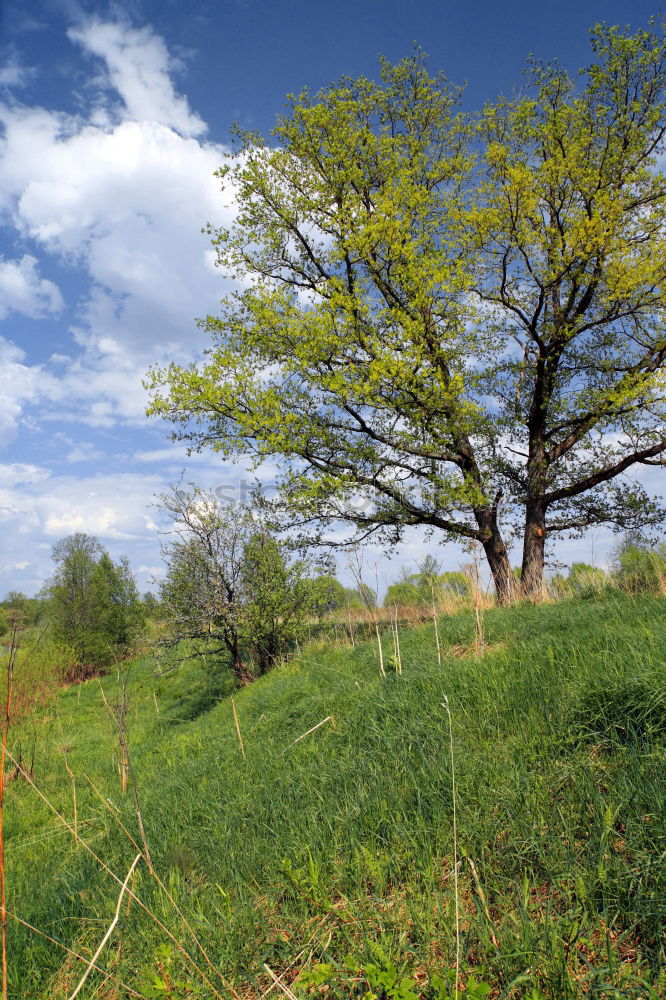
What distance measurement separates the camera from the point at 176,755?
7.70 metres

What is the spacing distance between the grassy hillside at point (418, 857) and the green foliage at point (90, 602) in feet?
89.3

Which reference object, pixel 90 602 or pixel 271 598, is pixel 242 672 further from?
pixel 90 602

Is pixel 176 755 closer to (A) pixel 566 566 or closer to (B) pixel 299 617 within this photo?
(B) pixel 299 617

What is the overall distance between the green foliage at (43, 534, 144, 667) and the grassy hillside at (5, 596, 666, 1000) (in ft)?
89.3

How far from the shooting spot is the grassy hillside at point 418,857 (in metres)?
2.07

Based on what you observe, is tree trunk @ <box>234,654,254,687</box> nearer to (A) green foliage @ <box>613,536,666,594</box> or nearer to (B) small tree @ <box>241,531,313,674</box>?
(B) small tree @ <box>241,531,313,674</box>

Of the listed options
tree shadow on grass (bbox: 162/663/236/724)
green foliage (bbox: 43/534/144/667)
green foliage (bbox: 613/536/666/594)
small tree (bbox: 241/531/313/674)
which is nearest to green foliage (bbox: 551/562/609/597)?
green foliage (bbox: 613/536/666/594)

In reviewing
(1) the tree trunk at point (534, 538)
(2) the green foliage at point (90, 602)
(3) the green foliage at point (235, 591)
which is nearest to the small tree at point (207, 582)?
(3) the green foliage at point (235, 591)

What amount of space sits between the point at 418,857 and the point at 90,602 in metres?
37.4

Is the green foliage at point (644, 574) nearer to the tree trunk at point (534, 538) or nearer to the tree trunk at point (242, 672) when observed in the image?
the tree trunk at point (534, 538)

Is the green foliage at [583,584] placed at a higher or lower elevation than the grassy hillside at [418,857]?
higher

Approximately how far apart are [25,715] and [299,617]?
8.10 meters

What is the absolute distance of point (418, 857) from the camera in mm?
2621

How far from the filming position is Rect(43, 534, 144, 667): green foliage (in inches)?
1244
